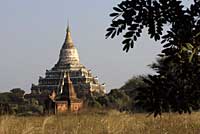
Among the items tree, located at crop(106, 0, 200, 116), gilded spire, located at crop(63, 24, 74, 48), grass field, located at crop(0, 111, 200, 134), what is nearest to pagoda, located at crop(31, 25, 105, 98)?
gilded spire, located at crop(63, 24, 74, 48)

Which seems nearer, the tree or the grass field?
the tree

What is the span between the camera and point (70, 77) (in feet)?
254

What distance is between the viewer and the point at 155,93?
9.12ft

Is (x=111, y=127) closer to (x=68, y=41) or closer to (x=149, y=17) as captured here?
(x=149, y=17)

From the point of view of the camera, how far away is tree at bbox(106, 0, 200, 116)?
2.71m

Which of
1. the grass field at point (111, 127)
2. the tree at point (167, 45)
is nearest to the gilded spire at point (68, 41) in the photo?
the grass field at point (111, 127)

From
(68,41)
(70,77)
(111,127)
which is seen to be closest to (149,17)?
(111,127)

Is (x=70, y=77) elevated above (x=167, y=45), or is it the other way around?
(x=70, y=77)

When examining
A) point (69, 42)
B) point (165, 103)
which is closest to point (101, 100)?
point (165, 103)

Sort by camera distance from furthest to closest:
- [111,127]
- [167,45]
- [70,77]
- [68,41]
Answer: [68,41] < [70,77] < [111,127] < [167,45]

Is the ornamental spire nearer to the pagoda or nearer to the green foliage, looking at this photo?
the pagoda

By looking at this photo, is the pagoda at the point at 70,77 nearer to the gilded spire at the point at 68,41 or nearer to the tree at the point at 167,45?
the gilded spire at the point at 68,41

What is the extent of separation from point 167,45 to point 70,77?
74.8 meters

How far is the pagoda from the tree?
221 feet
